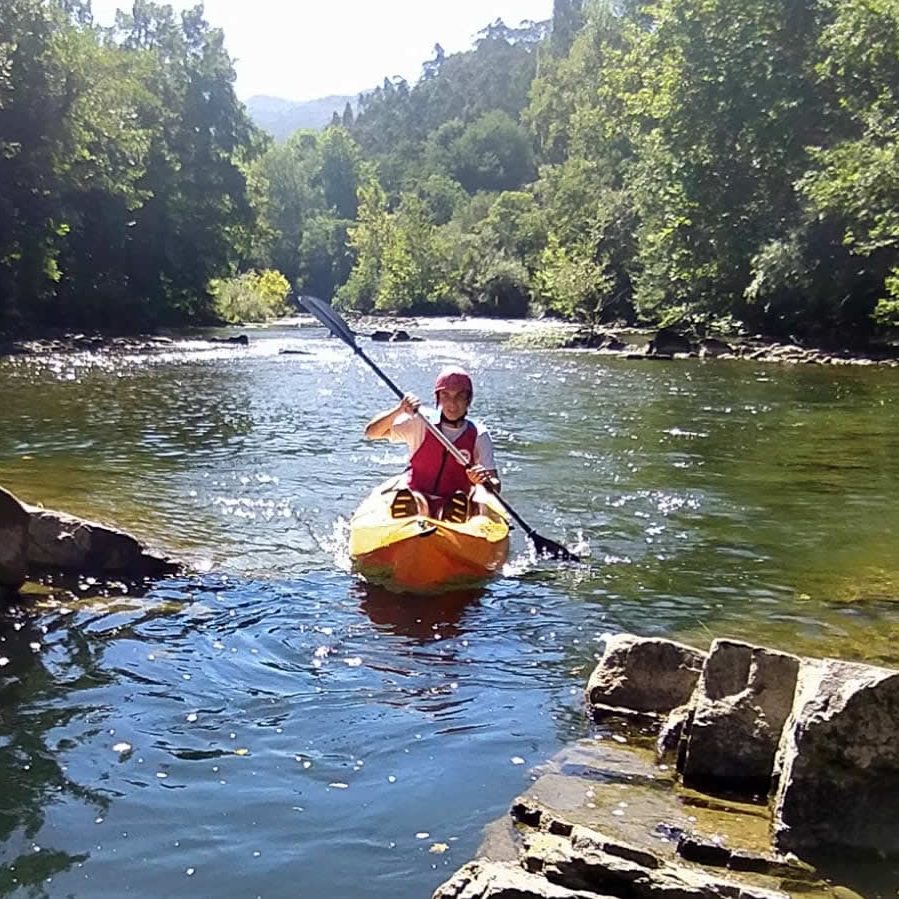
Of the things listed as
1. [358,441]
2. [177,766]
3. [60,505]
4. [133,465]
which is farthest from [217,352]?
[177,766]

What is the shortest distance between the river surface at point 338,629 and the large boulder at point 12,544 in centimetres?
17

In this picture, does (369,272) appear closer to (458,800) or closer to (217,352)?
(217,352)

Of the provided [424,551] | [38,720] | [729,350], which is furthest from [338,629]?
[729,350]

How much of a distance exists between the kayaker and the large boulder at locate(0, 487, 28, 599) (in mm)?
2994

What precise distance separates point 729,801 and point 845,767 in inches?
22.4

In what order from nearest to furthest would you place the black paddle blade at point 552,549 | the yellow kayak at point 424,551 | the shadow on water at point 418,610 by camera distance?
the shadow on water at point 418,610 → the yellow kayak at point 424,551 → the black paddle blade at point 552,549

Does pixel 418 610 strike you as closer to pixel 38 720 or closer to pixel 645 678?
pixel 645 678

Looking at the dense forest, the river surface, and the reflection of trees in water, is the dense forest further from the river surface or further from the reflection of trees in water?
the reflection of trees in water

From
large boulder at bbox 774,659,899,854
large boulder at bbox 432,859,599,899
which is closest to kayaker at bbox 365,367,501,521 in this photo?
large boulder at bbox 774,659,899,854

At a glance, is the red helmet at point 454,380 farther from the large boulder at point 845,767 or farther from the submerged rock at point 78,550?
the large boulder at point 845,767

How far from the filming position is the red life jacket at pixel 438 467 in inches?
355

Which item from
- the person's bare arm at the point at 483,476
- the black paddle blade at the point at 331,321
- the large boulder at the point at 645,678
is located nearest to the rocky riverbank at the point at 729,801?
the large boulder at the point at 645,678

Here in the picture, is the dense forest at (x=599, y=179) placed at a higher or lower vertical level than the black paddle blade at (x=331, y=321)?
higher

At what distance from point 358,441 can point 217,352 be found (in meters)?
16.8
